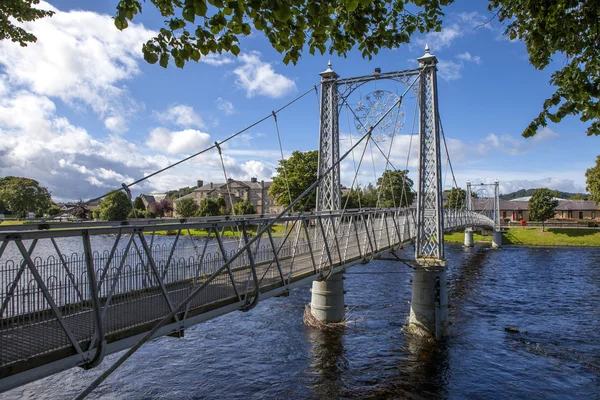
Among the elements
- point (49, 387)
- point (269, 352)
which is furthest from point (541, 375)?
point (49, 387)

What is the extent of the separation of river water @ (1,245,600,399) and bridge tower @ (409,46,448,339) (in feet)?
3.17

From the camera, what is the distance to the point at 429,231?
19.3 m

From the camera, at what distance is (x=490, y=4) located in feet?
27.0

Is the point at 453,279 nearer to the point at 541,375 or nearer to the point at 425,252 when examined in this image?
the point at 425,252

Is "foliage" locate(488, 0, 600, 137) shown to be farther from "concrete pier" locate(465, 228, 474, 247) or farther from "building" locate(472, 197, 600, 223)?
"building" locate(472, 197, 600, 223)

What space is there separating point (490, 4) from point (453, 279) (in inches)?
1012

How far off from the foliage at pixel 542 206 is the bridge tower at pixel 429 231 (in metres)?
55.5

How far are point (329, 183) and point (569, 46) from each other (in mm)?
12460

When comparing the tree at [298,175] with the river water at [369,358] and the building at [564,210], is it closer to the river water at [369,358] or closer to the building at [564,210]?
the river water at [369,358]

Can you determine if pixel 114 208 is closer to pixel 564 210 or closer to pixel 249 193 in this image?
pixel 249 193

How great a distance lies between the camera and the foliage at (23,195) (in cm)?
8375

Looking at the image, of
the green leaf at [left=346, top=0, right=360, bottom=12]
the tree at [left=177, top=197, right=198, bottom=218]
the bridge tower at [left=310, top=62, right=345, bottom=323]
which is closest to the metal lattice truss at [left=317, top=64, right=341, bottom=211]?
the bridge tower at [left=310, top=62, right=345, bottom=323]

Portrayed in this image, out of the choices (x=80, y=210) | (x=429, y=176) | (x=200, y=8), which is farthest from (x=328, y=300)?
(x=200, y=8)

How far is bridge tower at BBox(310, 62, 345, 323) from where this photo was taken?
18312mm
